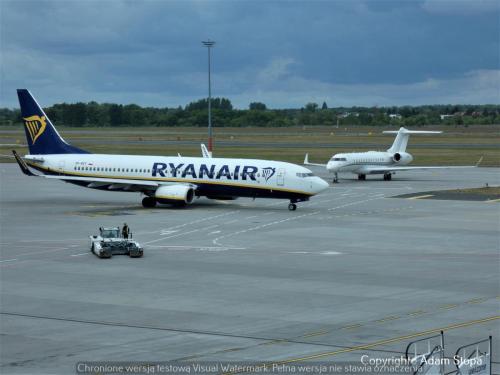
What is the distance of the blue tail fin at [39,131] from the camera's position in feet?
245

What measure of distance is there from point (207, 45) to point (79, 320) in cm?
7833

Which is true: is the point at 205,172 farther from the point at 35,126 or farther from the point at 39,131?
the point at 35,126

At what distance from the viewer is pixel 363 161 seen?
323 ft

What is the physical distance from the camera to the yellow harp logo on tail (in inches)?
2953

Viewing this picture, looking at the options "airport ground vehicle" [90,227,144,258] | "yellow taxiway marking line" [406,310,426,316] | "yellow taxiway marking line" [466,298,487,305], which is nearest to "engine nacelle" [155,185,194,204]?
"airport ground vehicle" [90,227,144,258]

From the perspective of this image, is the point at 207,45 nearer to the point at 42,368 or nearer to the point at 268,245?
the point at 268,245

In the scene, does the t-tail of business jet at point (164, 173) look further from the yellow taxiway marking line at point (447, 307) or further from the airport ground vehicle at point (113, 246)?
the yellow taxiway marking line at point (447, 307)

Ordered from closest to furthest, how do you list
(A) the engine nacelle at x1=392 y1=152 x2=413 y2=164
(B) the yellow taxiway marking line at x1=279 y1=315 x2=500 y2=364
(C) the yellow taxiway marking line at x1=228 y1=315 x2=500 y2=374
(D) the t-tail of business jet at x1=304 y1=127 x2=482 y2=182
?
(C) the yellow taxiway marking line at x1=228 y1=315 x2=500 y2=374 < (B) the yellow taxiway marking line at x1=279 y1=315 x2=500 y2=364 < (D) the t-tail of business jet at x1=304 y1=127 x2=482 y2=182 < (A) the engine nacelle at x1=392 y1=152 x2=413 y2=164

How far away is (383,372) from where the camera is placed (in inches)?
931

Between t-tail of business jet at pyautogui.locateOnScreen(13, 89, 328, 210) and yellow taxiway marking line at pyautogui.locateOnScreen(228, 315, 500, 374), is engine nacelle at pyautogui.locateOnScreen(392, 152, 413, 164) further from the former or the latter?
yellow taxiway marking line at pyautogui.locateOnScreen(228, 315, 500, 374)

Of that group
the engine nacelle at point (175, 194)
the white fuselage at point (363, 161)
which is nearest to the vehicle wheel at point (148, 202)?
the engine nacelle at point (175, 194)

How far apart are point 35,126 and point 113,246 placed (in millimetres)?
33179

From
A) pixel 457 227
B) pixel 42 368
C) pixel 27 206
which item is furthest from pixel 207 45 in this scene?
pixel 42 368

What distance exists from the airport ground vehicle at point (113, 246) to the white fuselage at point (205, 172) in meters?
20.9
